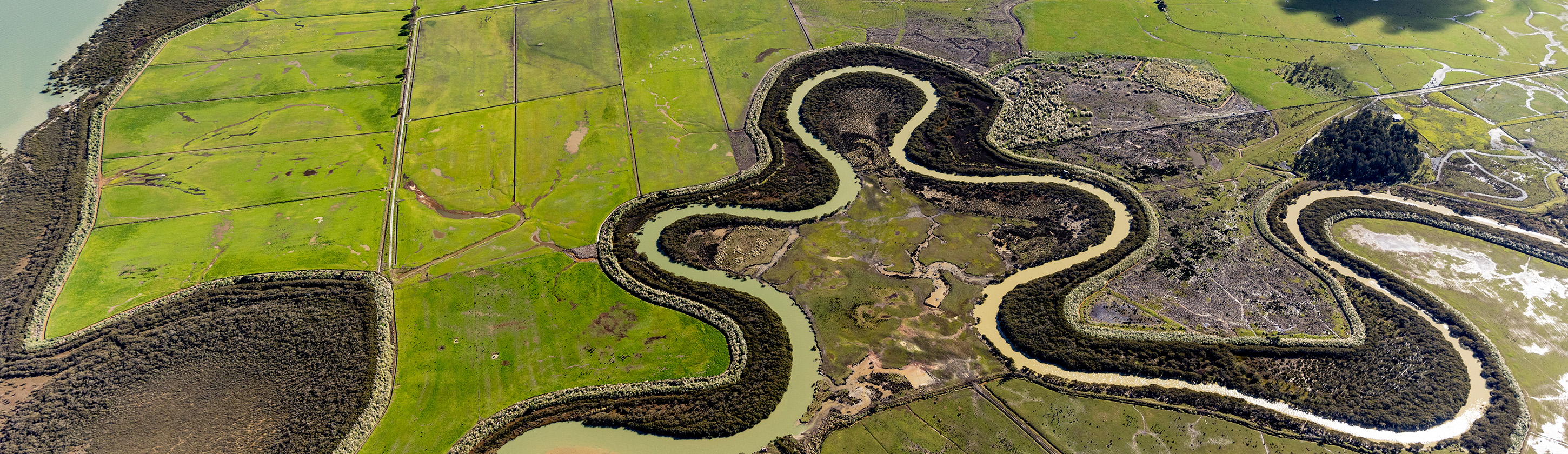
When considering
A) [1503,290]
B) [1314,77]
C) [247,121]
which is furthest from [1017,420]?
[247,121]

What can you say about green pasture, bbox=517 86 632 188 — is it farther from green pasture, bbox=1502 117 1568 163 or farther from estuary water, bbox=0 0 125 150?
green pasture, bbox=1502 117 1568 163

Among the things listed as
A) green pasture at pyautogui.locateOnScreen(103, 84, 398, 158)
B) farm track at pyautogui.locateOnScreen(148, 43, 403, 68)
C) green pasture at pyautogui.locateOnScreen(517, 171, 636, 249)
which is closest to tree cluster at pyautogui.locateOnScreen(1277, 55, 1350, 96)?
green pasture at pyautogui.locateOnScreen(517, 171, 636, 249)

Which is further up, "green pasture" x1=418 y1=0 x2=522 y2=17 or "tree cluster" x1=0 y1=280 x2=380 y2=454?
"green pasture" x1=418 y1=0 x2=522 y2=17

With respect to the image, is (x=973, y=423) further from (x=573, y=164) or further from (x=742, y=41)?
(x=742, y=41)

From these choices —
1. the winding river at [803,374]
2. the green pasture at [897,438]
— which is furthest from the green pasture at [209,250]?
the green pasture at [897,438]

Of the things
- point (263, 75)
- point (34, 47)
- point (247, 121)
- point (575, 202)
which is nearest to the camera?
point (575, 202)

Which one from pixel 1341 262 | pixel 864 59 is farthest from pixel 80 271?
pixel 1341 262
